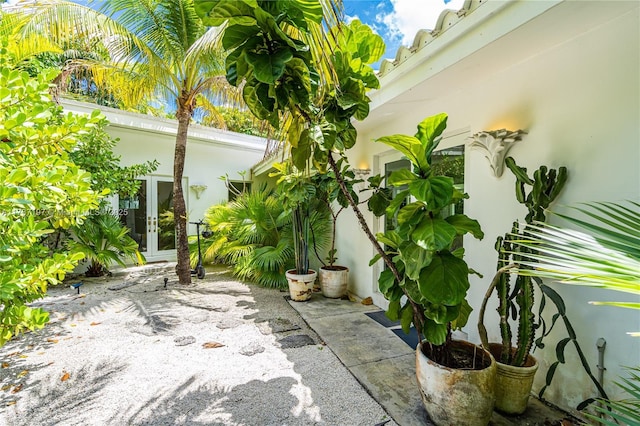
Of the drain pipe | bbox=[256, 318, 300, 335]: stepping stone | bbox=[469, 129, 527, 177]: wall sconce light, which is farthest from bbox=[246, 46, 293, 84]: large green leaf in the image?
bbox=[256, 318, 300, 335]: stepping stone

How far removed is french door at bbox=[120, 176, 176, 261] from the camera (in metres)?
8.17

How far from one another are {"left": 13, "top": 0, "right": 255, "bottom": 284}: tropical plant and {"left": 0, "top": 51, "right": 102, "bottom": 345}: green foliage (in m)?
3.53

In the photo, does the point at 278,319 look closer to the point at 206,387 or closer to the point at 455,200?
the point at 206,387

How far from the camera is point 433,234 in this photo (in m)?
1.89

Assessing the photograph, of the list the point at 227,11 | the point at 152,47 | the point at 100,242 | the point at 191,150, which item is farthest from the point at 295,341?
the point at 191,150

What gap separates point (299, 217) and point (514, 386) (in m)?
4.03

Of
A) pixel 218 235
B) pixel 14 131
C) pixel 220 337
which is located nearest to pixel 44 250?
pixel 14 131

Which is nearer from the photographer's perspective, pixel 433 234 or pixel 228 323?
pixel 433 234

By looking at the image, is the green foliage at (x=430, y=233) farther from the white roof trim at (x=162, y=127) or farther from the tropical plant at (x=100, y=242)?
the white roof trim at (x=162, y=127)

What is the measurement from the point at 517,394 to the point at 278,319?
2974 mm

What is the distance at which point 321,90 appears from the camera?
239 centimetres

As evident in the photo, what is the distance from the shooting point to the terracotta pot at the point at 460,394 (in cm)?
205

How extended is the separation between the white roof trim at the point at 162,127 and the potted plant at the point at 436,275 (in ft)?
23.4

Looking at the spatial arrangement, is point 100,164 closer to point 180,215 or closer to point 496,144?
point 180,215
